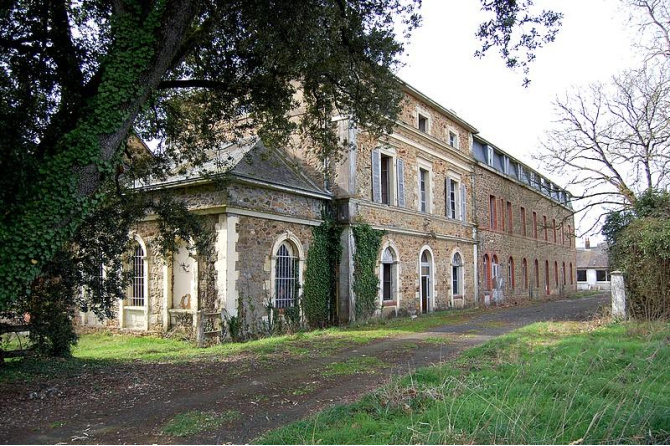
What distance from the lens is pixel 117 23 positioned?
22.6 ft

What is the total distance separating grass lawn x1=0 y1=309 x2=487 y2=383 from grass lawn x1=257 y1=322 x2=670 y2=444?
4.18 meters

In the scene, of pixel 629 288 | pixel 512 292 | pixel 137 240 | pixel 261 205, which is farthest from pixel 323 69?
pixel 512 292

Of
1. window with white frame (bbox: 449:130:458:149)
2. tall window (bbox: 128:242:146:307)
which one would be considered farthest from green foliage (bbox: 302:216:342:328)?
window with white frame (bbox: 449:130:458:149)

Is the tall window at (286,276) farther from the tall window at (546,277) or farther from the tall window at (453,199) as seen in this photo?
the tall window at (546,277)

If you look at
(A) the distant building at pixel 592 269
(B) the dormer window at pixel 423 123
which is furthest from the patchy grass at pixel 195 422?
(A) the distant building at pixel 592 269

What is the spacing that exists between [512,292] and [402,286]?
12271mm

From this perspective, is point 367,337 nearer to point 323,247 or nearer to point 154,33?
point 323,247

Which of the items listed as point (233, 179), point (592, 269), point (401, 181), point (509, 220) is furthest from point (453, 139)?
point (592, 269)

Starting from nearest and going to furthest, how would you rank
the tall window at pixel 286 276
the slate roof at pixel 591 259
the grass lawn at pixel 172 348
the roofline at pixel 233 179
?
1. the grass lawn at pixel 172 348
2. the roofline at pixel 233 179
3. the tall window at pixel 286 276
4. the slate roof at pixel 591 259

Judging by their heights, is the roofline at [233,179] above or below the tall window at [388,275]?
above

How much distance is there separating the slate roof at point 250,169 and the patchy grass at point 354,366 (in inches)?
206

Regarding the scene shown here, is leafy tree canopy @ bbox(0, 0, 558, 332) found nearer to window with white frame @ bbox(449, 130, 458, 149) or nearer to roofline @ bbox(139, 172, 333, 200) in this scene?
roofline @ bbox(139, 172, 333, 200)

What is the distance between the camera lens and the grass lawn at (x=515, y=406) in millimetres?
4383

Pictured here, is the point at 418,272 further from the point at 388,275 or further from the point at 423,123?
the point at 423,123
